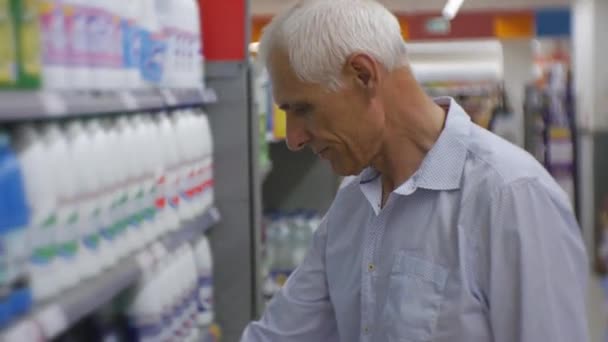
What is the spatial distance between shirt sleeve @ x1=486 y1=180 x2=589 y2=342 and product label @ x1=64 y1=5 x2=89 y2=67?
1.10m

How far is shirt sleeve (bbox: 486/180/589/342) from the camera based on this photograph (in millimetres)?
1780

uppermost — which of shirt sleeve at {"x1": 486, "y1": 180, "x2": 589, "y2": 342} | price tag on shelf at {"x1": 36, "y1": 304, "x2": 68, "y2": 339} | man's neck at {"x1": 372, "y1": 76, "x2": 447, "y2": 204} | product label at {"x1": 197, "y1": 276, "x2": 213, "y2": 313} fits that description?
man's neck at {"x1": 372, "y1": 76, "x2": 447, "y2": 204}

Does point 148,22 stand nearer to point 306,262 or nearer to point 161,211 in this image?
point 161,211

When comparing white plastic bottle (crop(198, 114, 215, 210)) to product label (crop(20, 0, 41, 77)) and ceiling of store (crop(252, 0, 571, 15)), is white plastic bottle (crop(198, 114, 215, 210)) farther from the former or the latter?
ceiling of store (crop(252, 0, 571, 15))

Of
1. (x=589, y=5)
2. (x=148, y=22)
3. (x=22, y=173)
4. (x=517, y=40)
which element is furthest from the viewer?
(x=517, y=40)

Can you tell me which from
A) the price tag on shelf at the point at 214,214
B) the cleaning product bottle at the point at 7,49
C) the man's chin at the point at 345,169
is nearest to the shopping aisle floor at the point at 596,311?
the price tag on shelf at the point at 214,214

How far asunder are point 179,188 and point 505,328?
1802 millimetres

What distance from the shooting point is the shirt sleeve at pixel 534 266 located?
1.78 m

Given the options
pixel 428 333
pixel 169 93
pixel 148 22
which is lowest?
pixel 428 333

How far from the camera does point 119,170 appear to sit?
2625 millimetres

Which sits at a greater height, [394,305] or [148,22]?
[148,22]

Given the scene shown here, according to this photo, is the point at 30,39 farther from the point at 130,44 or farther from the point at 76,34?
the point at 130,44

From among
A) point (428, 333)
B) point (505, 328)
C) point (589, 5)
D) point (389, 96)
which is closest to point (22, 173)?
point (389, 96)

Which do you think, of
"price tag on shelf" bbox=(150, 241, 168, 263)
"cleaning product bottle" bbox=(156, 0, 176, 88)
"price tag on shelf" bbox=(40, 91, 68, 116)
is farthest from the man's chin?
"cleaning product bottle" bbox=(156, 0, 176, 88)
